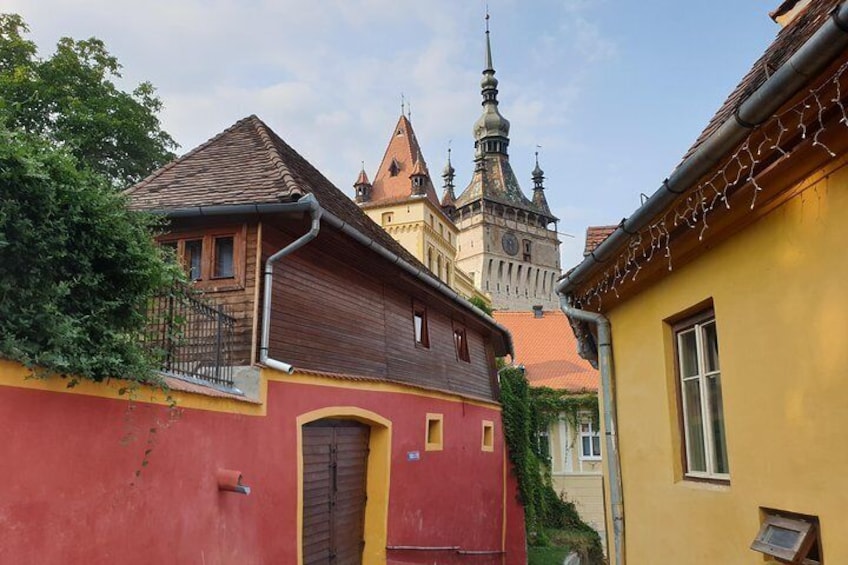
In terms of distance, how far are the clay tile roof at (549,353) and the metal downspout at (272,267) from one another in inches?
806

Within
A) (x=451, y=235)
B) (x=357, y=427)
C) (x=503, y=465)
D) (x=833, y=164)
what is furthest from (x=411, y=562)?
(x=451, y=235)

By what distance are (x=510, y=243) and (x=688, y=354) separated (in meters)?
78.0

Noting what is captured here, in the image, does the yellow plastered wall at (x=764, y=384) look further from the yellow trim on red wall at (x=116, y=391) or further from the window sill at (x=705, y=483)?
the yellow trim on red wall at (x=116, y=391)

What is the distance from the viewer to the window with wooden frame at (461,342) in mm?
16281

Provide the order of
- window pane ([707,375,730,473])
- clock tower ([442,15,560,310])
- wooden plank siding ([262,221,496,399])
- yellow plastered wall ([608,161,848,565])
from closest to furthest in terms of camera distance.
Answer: yellow plastered wall ([608,161,848,565]) < window pane ([707,375,730,473]) < wooden plank siding ([262,221,496,399]) < clock tower ([442,15,560,310])

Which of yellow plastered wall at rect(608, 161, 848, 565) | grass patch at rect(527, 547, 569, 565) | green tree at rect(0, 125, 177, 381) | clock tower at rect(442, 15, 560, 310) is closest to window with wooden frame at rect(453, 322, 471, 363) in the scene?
grass patch at rect(527, 547, 569, 565)

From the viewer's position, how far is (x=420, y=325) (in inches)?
555

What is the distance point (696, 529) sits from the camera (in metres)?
A: 5.43

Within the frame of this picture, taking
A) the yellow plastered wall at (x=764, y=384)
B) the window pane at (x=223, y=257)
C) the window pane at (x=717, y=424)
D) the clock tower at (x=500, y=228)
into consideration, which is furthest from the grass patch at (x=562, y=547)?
the clock tower at (x=500, y=228)

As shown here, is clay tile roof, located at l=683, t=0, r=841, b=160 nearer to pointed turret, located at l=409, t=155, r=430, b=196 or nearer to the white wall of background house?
the white wall of background house

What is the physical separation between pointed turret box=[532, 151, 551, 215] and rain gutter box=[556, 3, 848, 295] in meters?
83.6

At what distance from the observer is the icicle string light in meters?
3.42

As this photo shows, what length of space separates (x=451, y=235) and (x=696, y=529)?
5603 centimetres

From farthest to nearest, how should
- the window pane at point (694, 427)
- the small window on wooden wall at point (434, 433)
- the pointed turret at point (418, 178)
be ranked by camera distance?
the pointed turret at point (418, 178) < the small window on wooden wall at point (434, 433) < the window pane at point (694, 427)
